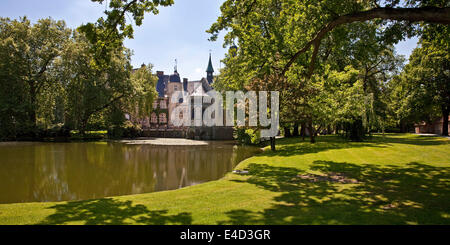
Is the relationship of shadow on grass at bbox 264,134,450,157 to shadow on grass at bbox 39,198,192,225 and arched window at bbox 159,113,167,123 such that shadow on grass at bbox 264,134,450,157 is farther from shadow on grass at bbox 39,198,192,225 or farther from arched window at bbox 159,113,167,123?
arched window at bbox 159,113,167,123

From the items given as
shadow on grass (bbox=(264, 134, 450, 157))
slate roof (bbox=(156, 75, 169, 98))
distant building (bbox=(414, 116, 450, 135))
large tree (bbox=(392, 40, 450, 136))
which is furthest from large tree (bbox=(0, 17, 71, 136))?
distant building (bbox=(414, 116, 450, 135))

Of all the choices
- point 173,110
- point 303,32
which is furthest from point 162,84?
point 303,32

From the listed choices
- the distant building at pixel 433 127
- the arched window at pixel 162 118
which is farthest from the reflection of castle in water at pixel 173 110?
the distant building at pixel 433 127

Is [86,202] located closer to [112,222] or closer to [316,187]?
[112,222]

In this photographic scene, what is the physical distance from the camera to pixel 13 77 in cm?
3572

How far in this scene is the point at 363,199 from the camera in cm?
650

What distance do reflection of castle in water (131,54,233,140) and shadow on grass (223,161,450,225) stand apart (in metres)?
37.0

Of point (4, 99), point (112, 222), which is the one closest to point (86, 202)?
point (112, 222)

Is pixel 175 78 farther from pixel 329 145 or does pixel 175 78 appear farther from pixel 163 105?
pixel 329 145

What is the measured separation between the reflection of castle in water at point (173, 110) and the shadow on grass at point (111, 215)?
132ft

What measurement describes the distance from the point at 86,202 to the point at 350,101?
2276cm

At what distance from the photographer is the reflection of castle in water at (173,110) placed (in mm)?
47469
